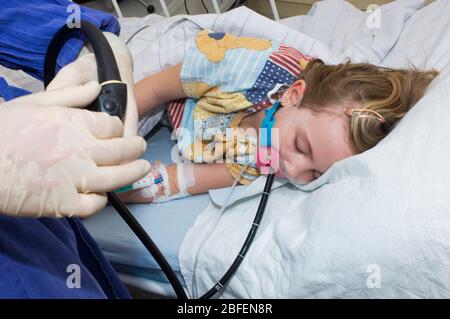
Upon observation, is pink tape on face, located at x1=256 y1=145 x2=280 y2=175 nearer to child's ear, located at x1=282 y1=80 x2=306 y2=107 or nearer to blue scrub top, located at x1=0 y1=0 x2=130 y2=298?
child's ear, located at x1=282 y1=80 x2=306 y2=107

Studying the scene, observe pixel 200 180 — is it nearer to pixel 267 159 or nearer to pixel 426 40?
pixel 267 159

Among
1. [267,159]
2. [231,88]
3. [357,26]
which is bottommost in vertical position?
[267,159]

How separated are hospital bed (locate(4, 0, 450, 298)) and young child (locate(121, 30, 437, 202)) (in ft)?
0.23

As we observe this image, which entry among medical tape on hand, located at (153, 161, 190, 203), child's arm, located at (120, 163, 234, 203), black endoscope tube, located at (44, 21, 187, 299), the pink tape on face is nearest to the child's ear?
the pink tape on face

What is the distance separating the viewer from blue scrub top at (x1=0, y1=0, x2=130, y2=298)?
0.51m

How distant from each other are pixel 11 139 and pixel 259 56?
2.56 ft

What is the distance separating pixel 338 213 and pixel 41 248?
1.69ft

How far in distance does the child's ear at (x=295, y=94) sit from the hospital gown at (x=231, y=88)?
0.03 meters

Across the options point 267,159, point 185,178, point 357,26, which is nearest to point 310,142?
point 267,159

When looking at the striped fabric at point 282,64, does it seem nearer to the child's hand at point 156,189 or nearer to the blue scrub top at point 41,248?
the child's hand at point 156,189

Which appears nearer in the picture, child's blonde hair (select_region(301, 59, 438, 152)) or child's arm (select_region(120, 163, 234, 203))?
child's blonde hair (select_region(301, 59, 438, 152))

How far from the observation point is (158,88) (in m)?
1.16

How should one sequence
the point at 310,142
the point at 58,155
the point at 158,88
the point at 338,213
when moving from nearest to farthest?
the point at 58,155 → the point at 338,213 → the point at 310,142 → the point at 158,88

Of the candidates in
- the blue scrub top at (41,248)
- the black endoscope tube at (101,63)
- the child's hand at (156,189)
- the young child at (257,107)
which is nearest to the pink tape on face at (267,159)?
the young child at (257,107)
